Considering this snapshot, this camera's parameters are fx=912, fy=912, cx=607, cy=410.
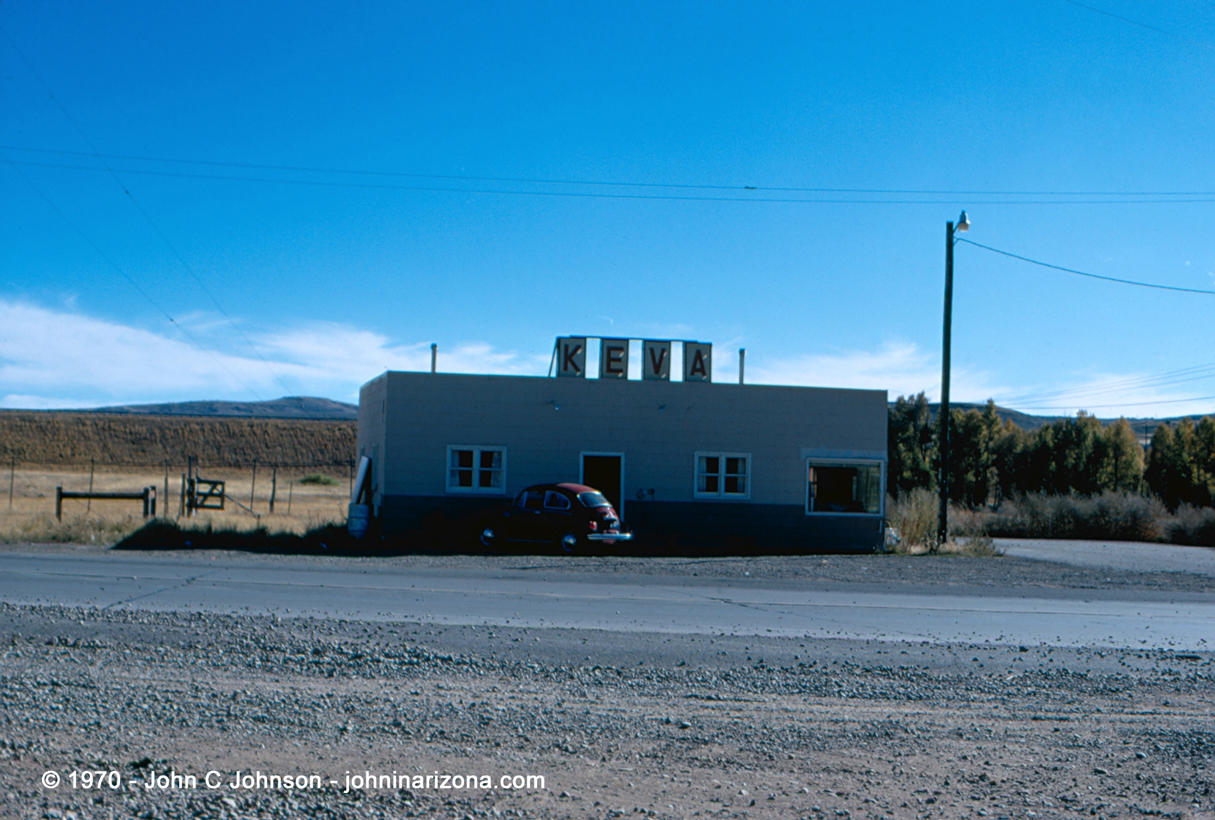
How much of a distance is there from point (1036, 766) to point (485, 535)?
17680 millimetres

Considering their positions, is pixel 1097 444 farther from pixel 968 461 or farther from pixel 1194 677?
pixel 1194 677

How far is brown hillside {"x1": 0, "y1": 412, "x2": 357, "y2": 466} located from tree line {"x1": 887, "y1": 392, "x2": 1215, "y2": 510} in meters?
66.8

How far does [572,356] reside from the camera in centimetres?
2533

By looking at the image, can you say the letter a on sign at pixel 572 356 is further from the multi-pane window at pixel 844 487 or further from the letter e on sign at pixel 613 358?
the multi-pane window at pixel 844 487

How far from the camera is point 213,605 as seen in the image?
1123 cm

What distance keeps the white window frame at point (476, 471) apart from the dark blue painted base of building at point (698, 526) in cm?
25

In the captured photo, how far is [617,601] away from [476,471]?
38.5 feet

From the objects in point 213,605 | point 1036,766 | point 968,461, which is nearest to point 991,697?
point 1036,766

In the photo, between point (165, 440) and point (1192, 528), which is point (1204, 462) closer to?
point (1192, 528)

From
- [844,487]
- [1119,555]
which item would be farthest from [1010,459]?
[844,487]

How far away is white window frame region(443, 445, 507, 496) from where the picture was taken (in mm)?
23906

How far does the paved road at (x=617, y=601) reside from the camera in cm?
1084

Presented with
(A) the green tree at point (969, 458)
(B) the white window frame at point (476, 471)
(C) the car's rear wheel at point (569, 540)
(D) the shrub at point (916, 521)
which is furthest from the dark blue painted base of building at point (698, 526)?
(A) the green tree at point (969, 458)

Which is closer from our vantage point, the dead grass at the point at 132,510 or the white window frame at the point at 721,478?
the dead grass at the point at 132,510
